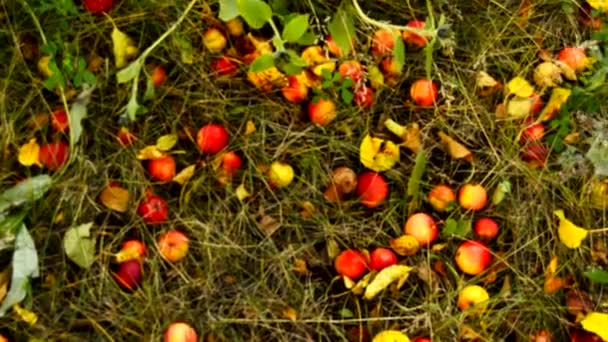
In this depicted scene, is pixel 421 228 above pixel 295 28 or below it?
below

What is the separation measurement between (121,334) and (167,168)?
15.1 inches

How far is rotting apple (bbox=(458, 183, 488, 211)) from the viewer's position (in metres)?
2.14

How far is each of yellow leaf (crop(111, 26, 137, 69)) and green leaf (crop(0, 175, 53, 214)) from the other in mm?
326

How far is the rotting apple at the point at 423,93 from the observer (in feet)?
7.24

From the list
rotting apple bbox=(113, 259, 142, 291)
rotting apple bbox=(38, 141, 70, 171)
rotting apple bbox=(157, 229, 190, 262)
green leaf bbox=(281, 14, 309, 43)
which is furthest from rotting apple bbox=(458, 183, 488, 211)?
rotting apple bbox=(38, 141, 70, 171)

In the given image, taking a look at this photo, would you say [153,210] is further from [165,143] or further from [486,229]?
[486,229]

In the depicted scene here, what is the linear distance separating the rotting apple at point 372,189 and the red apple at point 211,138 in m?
0.33

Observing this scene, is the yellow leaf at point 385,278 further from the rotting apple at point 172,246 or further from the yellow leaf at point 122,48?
the yellow leaf at point 122,48

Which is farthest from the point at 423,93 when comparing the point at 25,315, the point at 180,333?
the point at 25,315

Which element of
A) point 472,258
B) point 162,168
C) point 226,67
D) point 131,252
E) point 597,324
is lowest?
point 597,324

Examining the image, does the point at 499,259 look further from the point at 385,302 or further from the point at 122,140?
the point at 122,140

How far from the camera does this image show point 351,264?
2066 millimetres

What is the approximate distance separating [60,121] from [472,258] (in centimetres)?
99

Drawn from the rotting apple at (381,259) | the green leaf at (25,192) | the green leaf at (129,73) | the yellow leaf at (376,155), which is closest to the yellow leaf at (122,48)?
the green leaf at (129,73)
